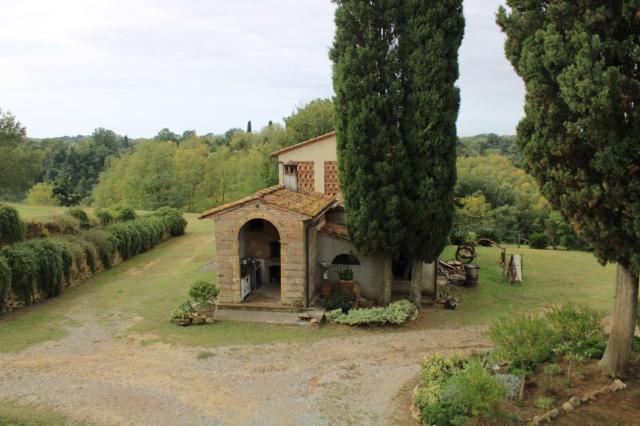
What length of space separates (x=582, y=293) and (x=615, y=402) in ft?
41.4

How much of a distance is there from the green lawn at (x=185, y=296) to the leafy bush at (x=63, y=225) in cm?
294

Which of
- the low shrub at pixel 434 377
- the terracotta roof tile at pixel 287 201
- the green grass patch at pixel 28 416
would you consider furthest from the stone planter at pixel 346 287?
the green grass patch at pixel 28 416

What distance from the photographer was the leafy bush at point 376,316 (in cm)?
1641

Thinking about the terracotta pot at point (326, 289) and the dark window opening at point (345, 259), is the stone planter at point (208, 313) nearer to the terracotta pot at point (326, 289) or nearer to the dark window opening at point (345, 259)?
the terracotta pot at point (326, 289)

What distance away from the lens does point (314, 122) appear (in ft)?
148

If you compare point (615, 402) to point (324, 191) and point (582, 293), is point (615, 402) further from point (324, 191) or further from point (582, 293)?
point (324, 191)

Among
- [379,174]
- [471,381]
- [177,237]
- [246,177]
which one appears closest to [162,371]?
[471,381]

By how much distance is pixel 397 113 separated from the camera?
16969 millimetres

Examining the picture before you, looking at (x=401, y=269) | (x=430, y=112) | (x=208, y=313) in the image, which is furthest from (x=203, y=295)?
(x=430, y=112)

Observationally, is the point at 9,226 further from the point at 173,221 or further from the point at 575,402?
the point at 575,402

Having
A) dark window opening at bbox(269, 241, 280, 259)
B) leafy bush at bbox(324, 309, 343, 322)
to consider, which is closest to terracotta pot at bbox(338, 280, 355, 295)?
leafy bush at bbox(324, 309, 343, 322)

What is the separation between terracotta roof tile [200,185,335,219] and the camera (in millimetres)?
17234

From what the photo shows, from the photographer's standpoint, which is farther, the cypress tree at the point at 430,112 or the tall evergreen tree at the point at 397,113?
the tall evergreen tree at the point at 397,113

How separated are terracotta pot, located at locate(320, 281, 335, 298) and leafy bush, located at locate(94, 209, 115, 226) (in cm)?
1685
